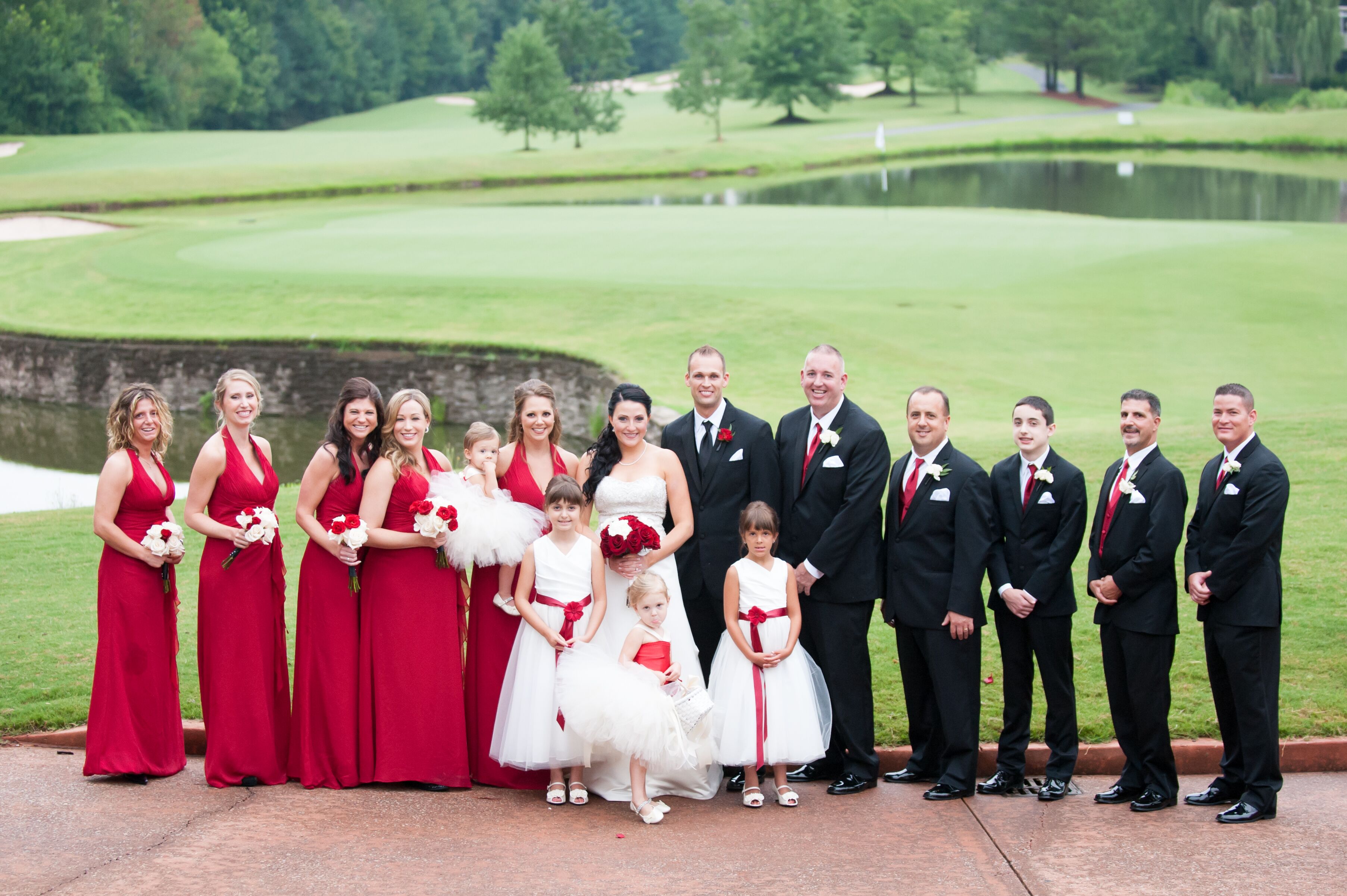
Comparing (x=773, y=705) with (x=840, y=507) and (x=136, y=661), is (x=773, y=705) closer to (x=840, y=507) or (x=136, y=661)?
(x=840, y=507)

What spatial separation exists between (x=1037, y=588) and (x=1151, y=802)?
1.09 m

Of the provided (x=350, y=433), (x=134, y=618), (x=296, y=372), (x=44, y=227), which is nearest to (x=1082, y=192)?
(x=296, y=372)

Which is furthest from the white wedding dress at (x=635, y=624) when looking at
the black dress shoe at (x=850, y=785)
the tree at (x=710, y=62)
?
the tree at (x=710, y=62)

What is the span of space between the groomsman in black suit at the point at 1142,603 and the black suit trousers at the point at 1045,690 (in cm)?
20

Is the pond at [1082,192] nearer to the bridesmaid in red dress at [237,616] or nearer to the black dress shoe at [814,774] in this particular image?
the black dress shoe at [814,774]

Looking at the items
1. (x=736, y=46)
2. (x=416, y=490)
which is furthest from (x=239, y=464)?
(x=736, y=46)

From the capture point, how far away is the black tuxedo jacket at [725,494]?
21.0ft

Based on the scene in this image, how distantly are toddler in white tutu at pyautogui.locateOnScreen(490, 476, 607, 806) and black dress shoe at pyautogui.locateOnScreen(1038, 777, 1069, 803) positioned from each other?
219cm

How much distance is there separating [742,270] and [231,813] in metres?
20.6

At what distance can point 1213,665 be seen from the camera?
5816mm

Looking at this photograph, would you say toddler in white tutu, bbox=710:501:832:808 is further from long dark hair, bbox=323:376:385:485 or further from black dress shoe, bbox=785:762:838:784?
long dark hair, bbox=323:376:385:485

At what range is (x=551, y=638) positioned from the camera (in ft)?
19.5

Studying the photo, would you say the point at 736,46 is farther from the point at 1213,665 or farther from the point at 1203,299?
the point at 1213,665

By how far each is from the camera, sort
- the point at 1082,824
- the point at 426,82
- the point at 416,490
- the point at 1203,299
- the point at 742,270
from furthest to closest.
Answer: the point at 426,82 < the point at 742,270 < the point at 1203,299 < the point at 416,490 < the point at 1082,824
